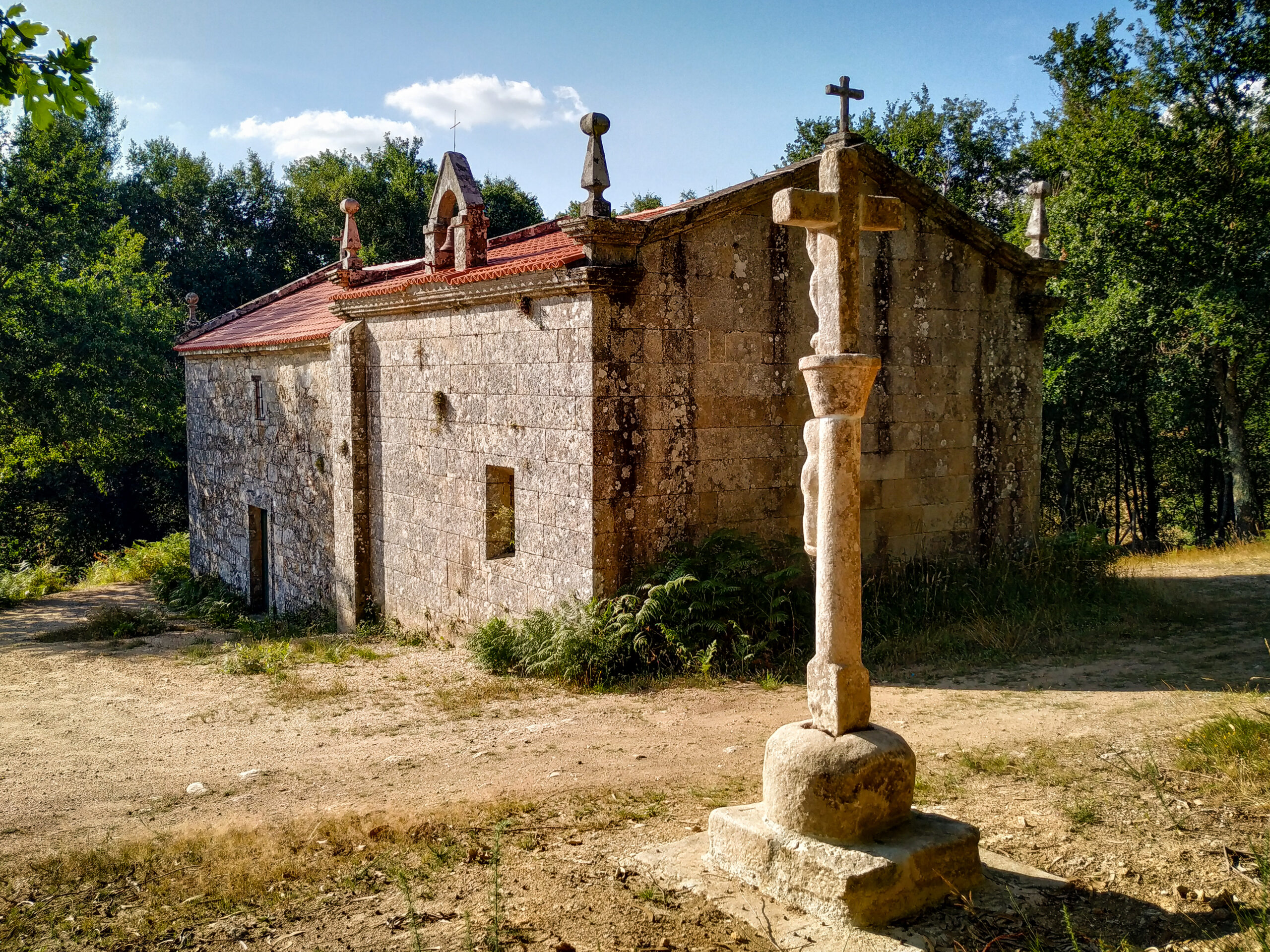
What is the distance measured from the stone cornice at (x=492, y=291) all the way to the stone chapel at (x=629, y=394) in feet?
0.09

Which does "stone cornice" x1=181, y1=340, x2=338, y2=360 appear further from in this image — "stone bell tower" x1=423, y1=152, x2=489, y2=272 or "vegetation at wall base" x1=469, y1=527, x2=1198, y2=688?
"vegetation at wall base" x1=469, y1=527, x2=1198, y2=688

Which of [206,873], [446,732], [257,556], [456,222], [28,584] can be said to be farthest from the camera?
[28,584]

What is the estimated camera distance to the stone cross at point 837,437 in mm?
4359

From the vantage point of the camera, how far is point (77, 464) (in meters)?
26.0

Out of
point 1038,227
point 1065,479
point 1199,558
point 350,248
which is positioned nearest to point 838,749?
point 1038,227

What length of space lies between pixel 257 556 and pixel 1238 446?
60.1 feet

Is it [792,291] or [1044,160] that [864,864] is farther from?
[1044,160]

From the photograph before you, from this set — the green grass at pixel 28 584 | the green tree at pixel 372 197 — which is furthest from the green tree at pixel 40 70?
the green tree at pixel 372 197

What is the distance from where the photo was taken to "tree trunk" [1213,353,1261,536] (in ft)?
59.5

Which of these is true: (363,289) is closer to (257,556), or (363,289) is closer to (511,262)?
(511,262)

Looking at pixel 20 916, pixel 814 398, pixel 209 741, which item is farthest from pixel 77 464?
pixel 814 398

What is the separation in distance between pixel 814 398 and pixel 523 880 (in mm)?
2627

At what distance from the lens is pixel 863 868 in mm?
3916

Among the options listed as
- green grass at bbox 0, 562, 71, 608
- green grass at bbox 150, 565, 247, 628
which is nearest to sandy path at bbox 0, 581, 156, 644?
green grass at bbox 0, 562, 71, 608
